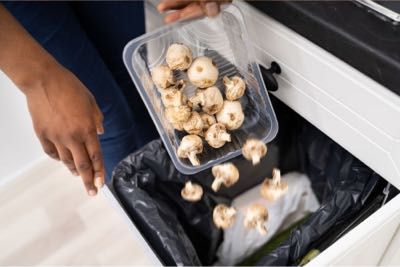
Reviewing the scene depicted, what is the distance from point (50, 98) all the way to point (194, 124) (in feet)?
0.68

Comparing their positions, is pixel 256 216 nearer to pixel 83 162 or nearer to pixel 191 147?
pixel 191 147

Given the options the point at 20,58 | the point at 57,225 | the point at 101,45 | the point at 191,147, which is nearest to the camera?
the point at 20,58

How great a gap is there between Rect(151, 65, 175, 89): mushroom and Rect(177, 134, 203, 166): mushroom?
0.08 meters

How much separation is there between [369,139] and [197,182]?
35 centimetres

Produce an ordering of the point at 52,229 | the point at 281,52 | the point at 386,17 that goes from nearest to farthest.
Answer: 1. the point at 386,17
2. the point at 281,52
3. the point at 52,229

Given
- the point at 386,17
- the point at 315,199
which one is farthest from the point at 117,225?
the point at 386,17

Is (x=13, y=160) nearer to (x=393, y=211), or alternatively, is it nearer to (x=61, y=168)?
(x=61, y=168)

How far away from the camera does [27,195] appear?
985 mm

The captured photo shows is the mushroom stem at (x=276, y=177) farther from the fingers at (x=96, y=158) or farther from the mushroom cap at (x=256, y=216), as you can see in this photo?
the fingers at (x=96, y=158)

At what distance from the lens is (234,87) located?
633 millimetres

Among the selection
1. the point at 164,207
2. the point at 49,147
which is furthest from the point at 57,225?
the point at 49,147

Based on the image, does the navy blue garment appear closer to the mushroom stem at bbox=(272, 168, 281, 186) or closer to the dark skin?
the dark skin

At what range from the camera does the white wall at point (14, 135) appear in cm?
82

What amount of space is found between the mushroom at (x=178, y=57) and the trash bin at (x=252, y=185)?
0.15m
